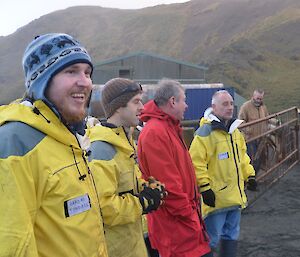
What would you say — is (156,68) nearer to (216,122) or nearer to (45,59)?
Answer: (216,122)

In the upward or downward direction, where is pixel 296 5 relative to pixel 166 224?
upward

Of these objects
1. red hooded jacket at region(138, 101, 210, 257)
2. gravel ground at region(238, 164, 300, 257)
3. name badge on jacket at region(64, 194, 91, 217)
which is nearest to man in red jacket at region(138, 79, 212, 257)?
red hooded jacket at region(138, 101, 210, 257)

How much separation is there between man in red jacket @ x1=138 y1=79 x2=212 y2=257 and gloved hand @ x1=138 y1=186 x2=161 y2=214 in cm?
56

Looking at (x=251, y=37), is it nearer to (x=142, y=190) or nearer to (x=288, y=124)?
(x=288, y=124)

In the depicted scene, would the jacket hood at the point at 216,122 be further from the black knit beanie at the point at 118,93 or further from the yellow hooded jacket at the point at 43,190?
the yellow hooded jacket at the point at 43,190

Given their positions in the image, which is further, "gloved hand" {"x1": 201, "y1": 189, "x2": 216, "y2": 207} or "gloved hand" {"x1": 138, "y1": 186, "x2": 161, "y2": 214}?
"gloved hand" {"x1": 201, "y1": 189, "x2": 216, "y2": 207}

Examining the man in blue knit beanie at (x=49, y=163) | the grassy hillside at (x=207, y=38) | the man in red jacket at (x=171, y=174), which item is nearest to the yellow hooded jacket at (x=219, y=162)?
the man in red jacket at (x=171, y=174)

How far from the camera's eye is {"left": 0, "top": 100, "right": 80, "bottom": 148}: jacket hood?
164 cm

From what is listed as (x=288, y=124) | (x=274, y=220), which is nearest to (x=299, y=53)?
(x=288, y=124)

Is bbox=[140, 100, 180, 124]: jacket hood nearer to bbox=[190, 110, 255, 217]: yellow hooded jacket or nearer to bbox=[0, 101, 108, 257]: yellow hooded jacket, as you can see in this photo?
bbox=[190, 110, 255, 217]: yellow hooded jacket

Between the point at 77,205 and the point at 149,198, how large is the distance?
98 centimetres

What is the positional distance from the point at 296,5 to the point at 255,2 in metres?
15.1

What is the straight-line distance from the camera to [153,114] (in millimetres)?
3525

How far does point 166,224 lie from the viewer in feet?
11.2
